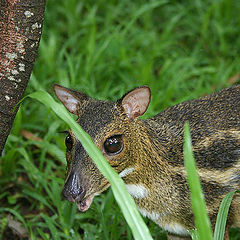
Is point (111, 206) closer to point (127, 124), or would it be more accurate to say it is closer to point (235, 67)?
point (127, 124)

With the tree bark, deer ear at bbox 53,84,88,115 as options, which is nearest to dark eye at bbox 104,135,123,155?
deer ear at bbox 53,84,88,115

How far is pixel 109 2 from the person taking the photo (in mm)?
7246

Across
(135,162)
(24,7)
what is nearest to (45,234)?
(135,162)

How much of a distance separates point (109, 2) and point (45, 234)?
3.96 meters

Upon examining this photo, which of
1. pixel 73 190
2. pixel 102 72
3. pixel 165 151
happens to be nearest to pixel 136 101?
pixel 165 151

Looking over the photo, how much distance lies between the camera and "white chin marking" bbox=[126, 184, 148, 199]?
3.67m

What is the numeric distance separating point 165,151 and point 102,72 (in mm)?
2461

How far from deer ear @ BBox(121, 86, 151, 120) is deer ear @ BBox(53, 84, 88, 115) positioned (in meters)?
0.35

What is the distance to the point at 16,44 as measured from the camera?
3449mm

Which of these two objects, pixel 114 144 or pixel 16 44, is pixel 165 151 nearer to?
pixel 114 144

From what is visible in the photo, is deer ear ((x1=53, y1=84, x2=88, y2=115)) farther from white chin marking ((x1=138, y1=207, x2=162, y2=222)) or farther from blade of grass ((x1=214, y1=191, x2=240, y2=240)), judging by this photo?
blade of grass ((x1=214, y1=191, x2=240, y2=240))

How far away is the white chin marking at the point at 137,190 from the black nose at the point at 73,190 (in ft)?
→ 1.75

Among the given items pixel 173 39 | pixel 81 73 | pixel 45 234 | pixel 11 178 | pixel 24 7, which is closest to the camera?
pixel 24 7

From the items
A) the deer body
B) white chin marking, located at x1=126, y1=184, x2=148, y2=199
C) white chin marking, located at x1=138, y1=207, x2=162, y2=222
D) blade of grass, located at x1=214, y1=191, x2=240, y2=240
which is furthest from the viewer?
white chin marking, located at x1=138, y1=207, x2=162, y2=222
